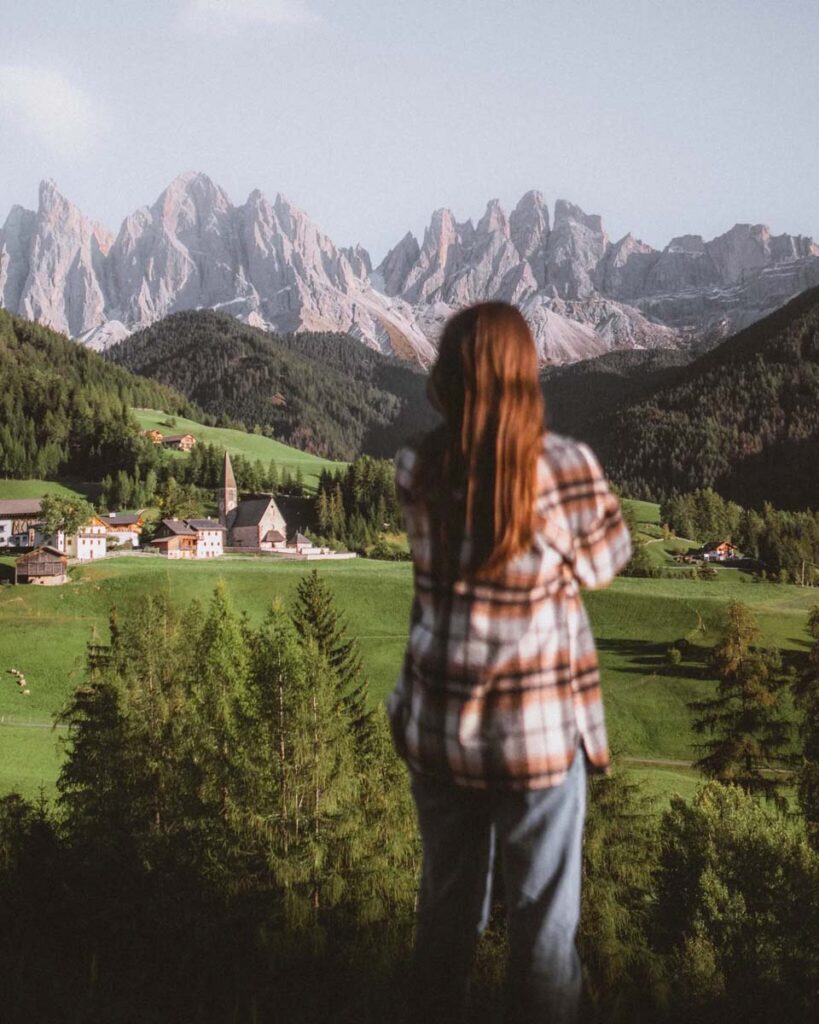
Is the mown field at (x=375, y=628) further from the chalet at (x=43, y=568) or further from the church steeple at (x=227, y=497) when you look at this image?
the church steeple at (x=227, y=497)

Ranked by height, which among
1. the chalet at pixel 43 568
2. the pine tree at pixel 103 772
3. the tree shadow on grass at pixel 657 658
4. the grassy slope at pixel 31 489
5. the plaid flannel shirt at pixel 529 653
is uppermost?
the grassy slope at pixel 31 489

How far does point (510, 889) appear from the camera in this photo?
3.63m

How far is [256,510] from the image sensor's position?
119m

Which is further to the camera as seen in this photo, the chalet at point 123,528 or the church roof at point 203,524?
the church roof at point 203,524

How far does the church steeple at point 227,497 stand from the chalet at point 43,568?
4107 cm

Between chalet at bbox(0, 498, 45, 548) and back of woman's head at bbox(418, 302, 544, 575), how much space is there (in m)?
107

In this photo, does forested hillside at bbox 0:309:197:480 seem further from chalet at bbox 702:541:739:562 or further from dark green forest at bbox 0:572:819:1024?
dark green forest at bbox 0:572:819:1024

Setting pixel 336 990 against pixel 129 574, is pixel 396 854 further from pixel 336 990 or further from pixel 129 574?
pixel 129 574

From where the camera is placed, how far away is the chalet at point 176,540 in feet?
340

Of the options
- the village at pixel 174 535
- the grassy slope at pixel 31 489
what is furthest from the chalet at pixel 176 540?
the grassy slope at pixel 31 489

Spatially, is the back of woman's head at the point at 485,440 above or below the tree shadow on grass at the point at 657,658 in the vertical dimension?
above

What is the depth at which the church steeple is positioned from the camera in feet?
411

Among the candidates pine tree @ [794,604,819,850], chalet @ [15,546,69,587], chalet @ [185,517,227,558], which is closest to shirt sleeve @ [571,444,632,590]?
pine tree @ [794,604,819,850]

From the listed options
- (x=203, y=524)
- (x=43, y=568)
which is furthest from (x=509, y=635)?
(x=203, y=524)
